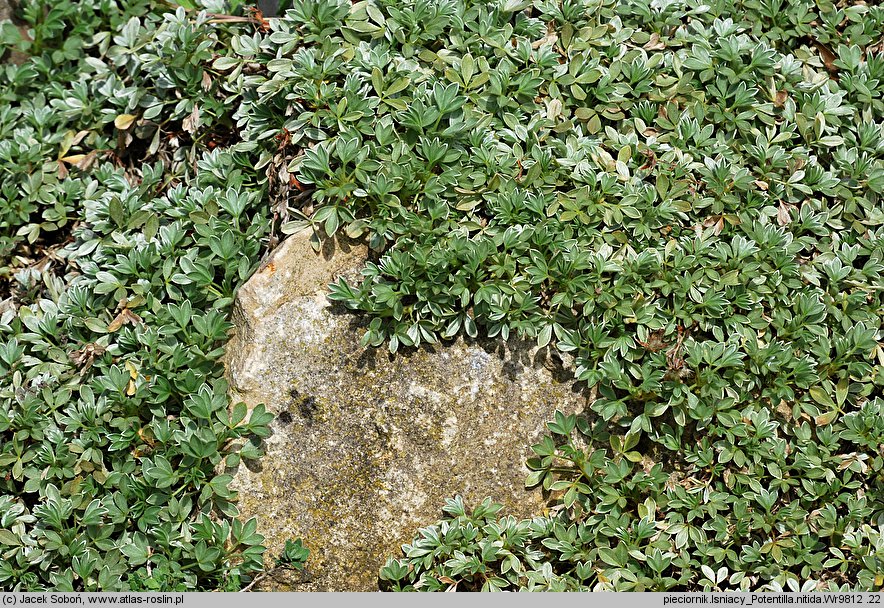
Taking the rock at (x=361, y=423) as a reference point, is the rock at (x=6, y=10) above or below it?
above

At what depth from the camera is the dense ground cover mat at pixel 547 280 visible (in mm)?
2822

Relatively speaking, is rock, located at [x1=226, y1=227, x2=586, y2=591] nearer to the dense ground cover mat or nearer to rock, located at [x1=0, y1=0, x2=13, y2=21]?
the dense ground cover mat

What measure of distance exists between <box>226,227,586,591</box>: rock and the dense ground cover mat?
0.09 meters

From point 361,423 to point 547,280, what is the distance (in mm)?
834

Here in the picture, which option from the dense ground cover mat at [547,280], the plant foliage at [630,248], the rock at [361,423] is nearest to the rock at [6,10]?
the dense ground cover mat at [547,280]

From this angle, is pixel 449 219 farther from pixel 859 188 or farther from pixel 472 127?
pixel 859 188

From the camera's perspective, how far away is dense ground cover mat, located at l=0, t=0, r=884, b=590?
282 cm

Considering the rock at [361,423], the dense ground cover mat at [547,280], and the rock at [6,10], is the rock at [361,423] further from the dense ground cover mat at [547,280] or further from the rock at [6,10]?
the rock at [6,10]

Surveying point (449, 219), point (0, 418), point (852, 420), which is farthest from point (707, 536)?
point (0, 418)

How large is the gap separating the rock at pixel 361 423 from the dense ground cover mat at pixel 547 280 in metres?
0.09

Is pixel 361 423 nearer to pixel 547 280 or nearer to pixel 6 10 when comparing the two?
pixel 547 280

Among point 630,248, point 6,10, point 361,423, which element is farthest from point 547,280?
point 6,10

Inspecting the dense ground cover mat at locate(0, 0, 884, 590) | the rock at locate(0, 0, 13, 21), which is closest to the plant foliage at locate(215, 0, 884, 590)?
the dense ground cover mat at locate(0, 0, 884, 590)

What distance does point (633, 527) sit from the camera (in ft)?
9.22
